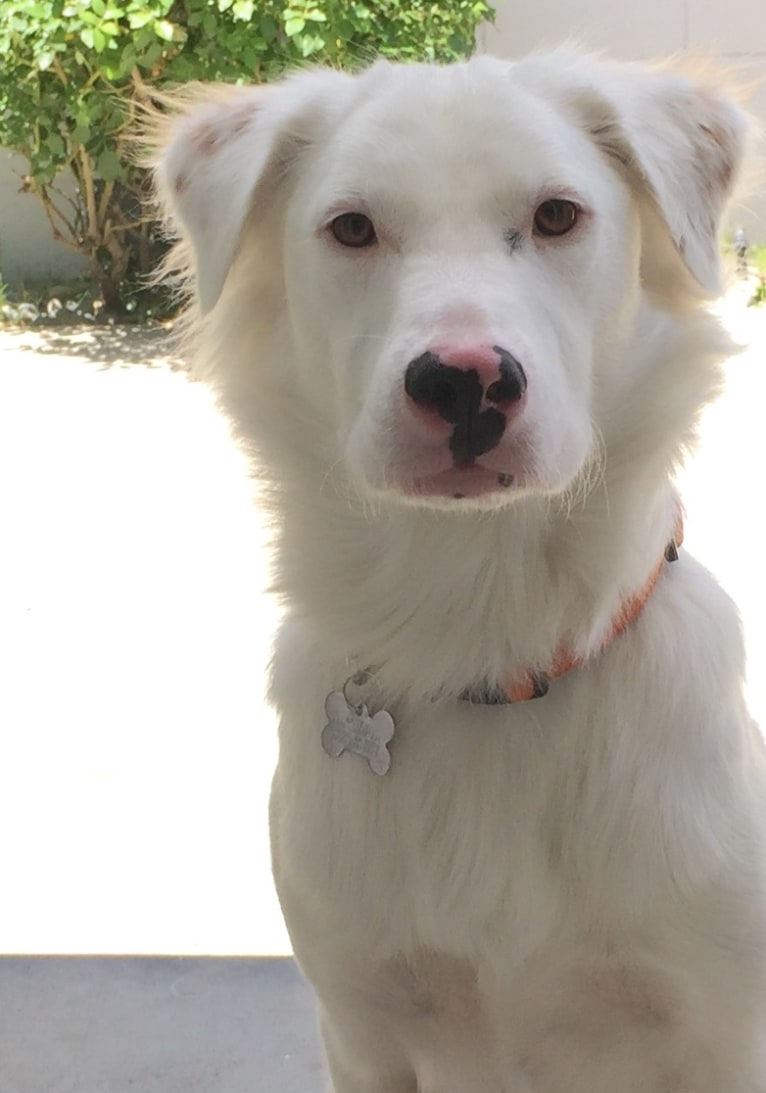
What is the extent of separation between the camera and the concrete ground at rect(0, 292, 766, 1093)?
2.14m

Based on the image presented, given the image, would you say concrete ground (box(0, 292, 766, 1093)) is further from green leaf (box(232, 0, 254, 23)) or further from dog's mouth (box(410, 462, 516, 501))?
green leaf (box(232, 0, 254, 23))

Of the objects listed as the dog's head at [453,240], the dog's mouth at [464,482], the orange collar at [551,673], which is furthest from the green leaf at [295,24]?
the dog's mouth at [464,482]

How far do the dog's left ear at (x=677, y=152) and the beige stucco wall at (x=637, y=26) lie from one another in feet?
15.9

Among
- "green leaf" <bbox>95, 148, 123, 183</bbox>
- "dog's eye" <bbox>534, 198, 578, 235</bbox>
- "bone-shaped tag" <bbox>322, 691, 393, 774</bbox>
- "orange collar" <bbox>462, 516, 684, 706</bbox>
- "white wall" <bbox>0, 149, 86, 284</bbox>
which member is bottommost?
"white wall" <bbox>0, 149, 86, 284</bbox>

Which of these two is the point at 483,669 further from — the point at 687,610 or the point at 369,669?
the point at 687,610

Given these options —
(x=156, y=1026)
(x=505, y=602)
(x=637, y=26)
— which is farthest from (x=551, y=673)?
(x=637, y=26)

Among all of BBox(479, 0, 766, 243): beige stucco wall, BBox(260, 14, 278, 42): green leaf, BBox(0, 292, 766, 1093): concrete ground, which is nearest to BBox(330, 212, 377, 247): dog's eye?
BBox(0, 292, 766, 1093): concrete ground

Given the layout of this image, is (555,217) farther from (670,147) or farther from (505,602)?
(505,602)

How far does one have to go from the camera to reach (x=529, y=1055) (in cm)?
153

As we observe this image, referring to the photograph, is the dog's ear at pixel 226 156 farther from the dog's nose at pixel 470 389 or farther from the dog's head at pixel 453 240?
the dog's nose at pixel 470 389

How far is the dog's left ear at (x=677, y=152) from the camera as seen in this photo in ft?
4.87

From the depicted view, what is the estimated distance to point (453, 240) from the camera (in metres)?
1.35

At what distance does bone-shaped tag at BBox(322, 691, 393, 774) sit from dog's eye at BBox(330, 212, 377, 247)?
1.75 ft

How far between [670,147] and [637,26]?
5461mm
